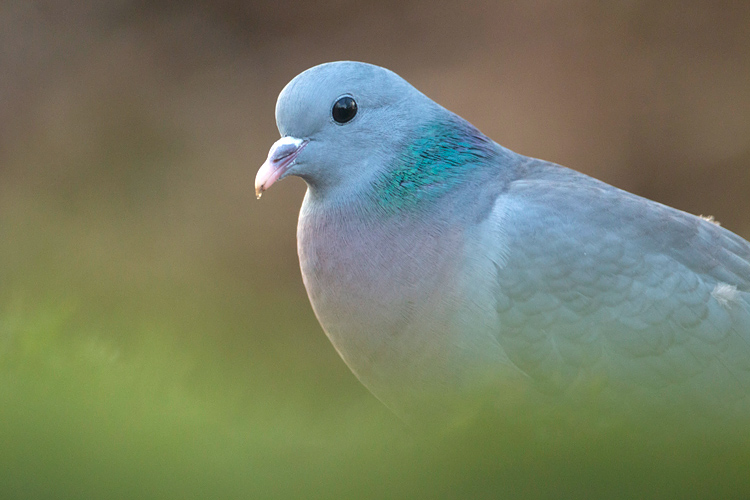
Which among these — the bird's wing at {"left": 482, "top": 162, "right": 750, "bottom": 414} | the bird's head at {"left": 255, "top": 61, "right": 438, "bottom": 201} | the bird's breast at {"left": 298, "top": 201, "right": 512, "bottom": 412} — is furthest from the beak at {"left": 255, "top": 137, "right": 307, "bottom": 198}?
the bird's wing at {"left": 482, "top": 162, "right": 750, "bottom": 414}

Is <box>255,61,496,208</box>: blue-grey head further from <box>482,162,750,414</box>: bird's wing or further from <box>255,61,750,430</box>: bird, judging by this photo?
<box>482,162,750,414</box>: bird's wing

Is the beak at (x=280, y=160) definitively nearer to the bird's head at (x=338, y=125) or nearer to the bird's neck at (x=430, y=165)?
the bird's head at (x=338, y=125)

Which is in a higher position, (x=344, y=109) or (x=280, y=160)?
(x=344, y=109)

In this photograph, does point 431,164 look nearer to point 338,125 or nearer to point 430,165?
point 430,165

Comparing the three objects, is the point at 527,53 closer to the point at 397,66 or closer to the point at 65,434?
the point at 397,66

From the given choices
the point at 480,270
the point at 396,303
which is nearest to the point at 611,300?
the point at 480,270

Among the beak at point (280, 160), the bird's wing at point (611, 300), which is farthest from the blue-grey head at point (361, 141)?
the bird's wing at point (611, 300)

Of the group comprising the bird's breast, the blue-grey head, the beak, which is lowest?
the bird's breast
